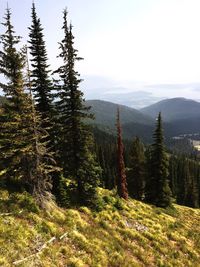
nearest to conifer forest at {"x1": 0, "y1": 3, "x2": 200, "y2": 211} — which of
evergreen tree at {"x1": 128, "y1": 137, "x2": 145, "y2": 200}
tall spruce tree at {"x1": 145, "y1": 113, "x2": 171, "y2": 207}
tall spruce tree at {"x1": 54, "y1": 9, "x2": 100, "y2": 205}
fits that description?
tall spruce tree at {"x1": 54, "y1": 9, "x2": 100, "y2": 205}

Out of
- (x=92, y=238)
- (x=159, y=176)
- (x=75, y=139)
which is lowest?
(x=159, y=176)

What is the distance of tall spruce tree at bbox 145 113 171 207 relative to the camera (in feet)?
143

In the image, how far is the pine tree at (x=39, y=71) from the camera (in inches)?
973

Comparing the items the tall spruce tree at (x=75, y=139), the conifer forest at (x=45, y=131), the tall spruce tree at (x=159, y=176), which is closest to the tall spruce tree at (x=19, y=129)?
the conifer forest at (x=45, y=131)

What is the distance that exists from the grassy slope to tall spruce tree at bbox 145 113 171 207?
13.0m

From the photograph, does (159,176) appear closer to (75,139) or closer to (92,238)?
(75,139)

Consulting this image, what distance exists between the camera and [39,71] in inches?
984

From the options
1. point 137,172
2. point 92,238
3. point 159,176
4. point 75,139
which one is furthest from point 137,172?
point 92,238

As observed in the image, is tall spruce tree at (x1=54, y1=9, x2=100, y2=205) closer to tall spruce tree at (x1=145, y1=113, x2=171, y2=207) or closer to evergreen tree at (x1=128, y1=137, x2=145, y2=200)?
tall spruce tree at (x1=145, y1=113, x2=171, y2=207)

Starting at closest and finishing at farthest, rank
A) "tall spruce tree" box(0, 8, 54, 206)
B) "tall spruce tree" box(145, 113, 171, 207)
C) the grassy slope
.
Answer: the grassy slope, "tall spruce tree" box(0, 8, 54, 206), "tall spruce tree" box(145, 113, 171, 207)

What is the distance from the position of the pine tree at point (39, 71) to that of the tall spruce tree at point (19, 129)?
365 centimetres

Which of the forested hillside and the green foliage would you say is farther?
the green foliage

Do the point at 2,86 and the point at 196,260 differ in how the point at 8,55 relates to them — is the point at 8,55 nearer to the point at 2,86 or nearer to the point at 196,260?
the point at 2,86

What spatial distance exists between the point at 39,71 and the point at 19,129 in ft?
22.2
